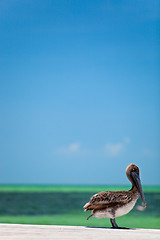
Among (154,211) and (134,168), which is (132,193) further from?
(154,211)

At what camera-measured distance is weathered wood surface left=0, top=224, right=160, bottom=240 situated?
3.91 m

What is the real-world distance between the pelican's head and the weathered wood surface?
500 millimetres

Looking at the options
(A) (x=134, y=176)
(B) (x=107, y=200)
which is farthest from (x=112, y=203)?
(A) (x=134, y=176)

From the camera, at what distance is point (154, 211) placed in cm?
2383

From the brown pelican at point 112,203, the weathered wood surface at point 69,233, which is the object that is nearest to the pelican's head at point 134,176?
the brown pelican at point 112,203

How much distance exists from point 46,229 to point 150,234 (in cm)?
103

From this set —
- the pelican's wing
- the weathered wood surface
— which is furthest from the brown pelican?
the weathered wood surface

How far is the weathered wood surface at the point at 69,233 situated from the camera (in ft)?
12.8

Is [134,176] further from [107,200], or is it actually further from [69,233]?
[69,233]

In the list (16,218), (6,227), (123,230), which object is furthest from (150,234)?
(16,218)

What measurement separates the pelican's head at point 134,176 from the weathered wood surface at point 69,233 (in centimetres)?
50

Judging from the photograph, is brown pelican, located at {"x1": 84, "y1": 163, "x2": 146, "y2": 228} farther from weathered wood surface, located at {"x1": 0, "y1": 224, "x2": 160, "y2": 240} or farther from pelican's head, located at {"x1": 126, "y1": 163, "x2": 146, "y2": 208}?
weathered wood surface, located at {"x1": 0, "y1": 224, "x2": 160, "y2": 240}

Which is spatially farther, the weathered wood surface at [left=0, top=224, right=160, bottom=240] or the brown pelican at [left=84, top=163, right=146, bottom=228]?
the brown pelican at [left=84, top=163, right=146, bottom=228]

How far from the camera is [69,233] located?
164 inches
